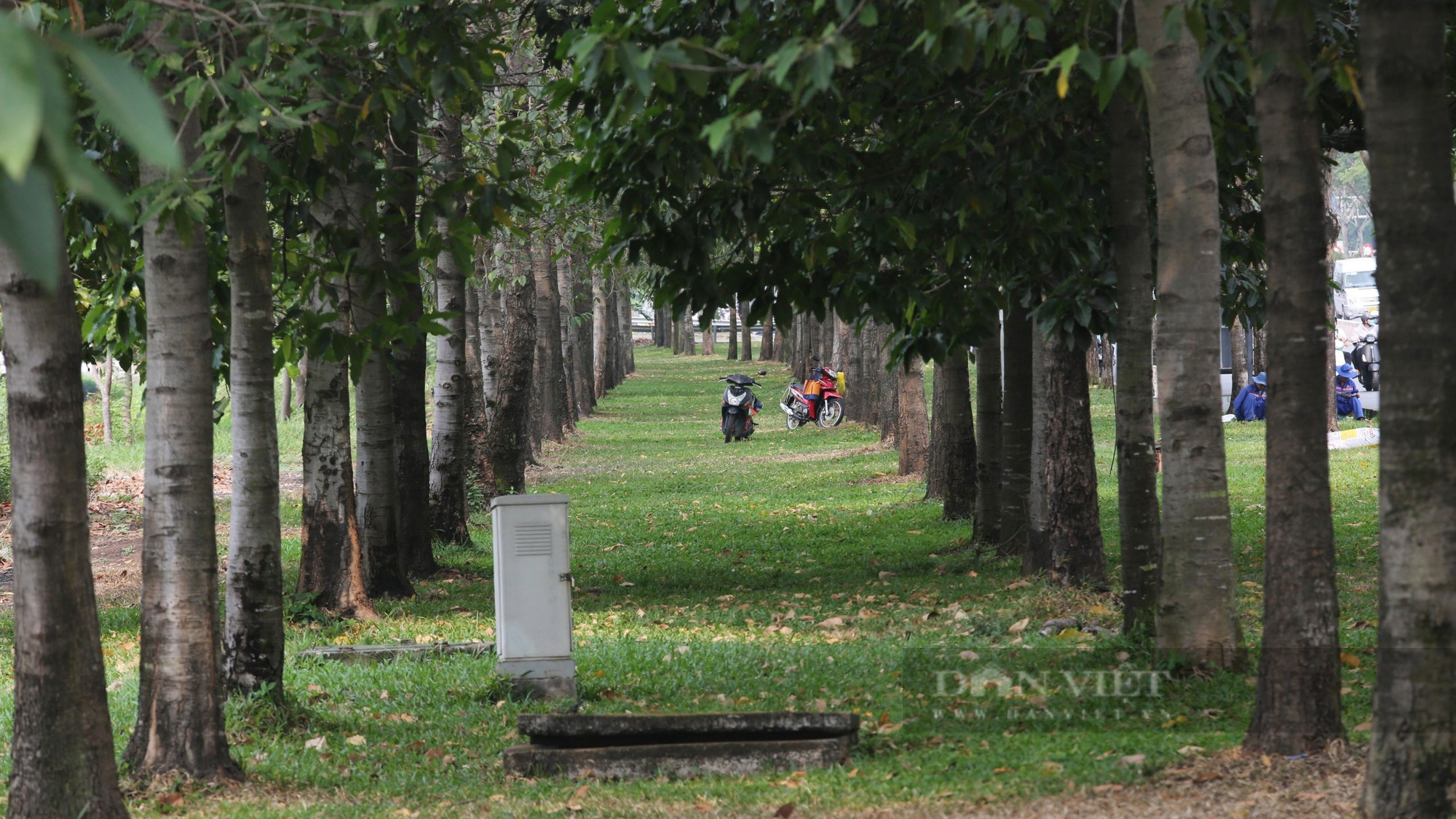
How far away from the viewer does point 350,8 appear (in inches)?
232

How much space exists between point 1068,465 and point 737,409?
70.4 ft

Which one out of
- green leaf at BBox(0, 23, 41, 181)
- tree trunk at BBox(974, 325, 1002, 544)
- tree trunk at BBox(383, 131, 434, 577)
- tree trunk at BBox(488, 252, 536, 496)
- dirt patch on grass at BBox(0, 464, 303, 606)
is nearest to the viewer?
green leaf at BBox(0, 23, 41, 181)

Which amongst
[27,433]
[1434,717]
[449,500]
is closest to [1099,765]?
[1434,717]

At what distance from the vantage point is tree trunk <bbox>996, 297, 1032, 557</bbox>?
11.9 meters

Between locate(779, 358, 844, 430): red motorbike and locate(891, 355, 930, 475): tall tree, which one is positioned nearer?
locate(891, 355, 930, 475): tall tree

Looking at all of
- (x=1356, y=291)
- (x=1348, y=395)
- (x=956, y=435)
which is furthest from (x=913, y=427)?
(x=1356, y=291)

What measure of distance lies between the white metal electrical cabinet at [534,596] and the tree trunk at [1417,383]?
451 centimetres

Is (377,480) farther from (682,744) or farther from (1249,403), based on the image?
(1249,403)

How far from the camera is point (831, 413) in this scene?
114ft

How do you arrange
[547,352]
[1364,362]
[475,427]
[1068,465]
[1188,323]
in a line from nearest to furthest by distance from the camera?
[1188,323] < [1068,465] < [475,427] < [547,352] < [1364,362]

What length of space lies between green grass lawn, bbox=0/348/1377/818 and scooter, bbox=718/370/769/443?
14053 millimetres

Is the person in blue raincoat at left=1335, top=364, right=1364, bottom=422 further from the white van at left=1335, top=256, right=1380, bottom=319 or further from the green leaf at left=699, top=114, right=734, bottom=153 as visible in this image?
the green leaf at left=699, top=114, right=734, bottom=153

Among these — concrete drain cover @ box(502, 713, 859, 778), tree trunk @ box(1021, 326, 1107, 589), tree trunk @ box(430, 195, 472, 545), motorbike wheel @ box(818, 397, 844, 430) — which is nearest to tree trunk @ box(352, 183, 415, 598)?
tree trunk @ box(430, 195, 472, 545)

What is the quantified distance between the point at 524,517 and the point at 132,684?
9.02 feet
